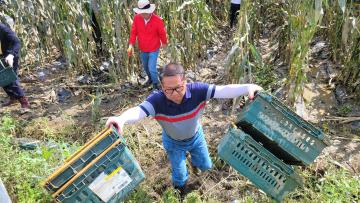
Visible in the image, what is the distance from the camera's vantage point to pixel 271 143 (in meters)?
2.50

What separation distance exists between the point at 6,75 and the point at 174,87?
2437 millimetres

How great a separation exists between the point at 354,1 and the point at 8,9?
158 inches

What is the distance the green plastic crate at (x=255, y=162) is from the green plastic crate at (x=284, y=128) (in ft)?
0.29

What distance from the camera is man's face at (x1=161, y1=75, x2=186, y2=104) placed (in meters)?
2.43

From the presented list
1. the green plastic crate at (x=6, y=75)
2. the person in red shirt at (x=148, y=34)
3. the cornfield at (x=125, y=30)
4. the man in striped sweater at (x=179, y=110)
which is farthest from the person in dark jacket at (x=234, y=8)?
the man in striped sweater at (x=179, y=110)

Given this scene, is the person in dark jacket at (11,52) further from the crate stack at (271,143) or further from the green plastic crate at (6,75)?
the crate stack at (271,143)

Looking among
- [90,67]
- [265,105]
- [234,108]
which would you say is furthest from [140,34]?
[265,105]

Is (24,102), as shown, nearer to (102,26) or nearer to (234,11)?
(102,26)

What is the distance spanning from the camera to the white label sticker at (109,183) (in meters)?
2.32

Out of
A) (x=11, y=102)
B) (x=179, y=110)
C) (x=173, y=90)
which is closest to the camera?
(x=173, y=90)

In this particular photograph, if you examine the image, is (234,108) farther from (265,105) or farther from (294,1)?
(265,105)

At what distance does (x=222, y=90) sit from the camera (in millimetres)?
2596

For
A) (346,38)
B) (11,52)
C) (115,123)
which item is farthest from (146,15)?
(115,123)

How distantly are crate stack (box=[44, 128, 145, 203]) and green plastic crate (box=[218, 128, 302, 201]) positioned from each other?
0.60 metres
